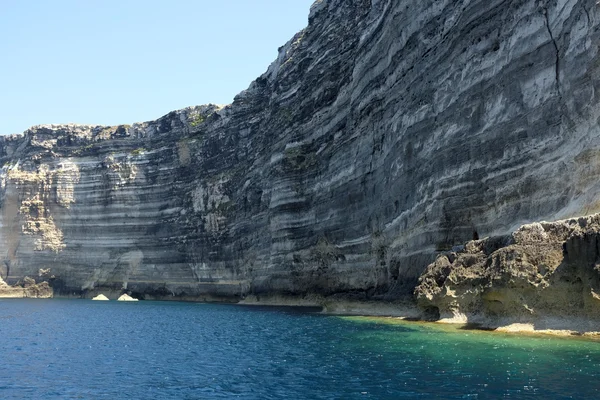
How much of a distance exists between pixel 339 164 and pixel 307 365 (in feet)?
116

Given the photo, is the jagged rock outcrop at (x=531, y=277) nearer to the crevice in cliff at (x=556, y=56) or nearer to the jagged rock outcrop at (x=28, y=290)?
the crevice in cliff at (x=556, y=56)

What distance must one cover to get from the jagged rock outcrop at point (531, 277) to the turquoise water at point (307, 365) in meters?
1.77

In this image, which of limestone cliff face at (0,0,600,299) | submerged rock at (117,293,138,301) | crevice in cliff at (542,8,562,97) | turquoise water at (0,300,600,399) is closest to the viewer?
turquoise water at (0,300,600,399)

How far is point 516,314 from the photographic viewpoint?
25.4m

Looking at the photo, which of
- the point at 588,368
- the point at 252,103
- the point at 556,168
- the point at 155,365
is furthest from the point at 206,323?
the point at 252,103

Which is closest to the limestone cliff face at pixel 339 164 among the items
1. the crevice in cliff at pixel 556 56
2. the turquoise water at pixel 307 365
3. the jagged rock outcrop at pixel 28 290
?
the crevice in cliff at pixel 556 56

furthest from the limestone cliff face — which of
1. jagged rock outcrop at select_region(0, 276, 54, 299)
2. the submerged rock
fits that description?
the submerged rock

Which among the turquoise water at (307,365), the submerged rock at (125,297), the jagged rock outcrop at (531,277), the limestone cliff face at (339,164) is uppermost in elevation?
the limestone cliff face at (339,164)

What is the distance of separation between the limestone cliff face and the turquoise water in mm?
→ 7826

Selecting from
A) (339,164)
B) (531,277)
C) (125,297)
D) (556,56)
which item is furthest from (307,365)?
(125,297)

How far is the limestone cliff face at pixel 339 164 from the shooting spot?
27.8m

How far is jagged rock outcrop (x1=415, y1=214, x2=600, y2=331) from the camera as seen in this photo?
22.0 meters

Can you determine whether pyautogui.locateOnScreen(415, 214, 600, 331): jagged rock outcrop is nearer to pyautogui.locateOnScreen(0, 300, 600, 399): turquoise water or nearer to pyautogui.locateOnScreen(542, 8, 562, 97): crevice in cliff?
pyautogui.locateOnScreen(0, 300, 600, 399): turquoise water

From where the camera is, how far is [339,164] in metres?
54.2
